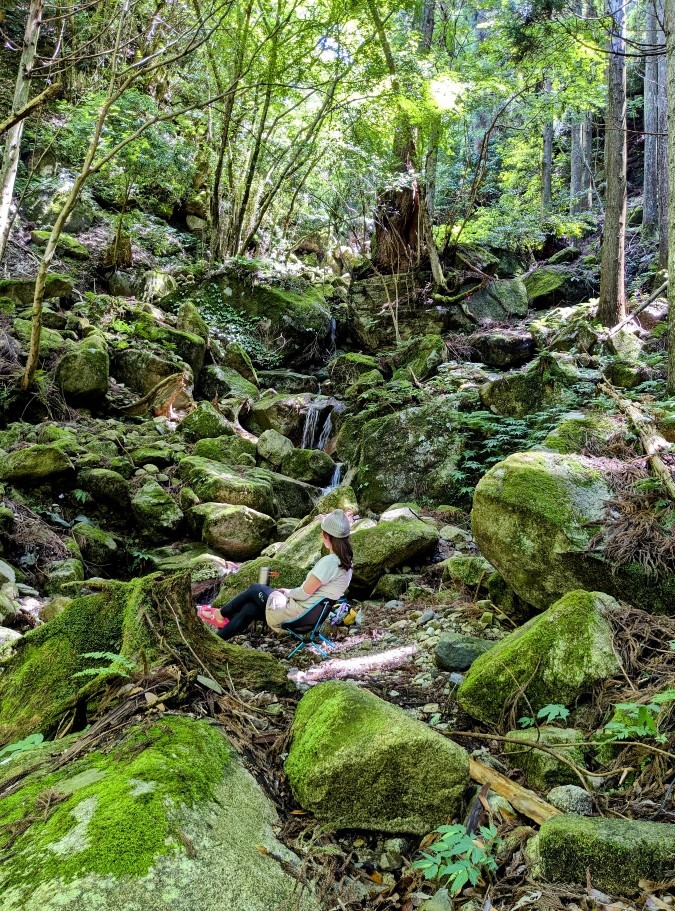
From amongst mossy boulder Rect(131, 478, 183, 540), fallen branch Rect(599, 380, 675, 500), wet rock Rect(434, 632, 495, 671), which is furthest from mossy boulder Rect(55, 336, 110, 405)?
fallen branch Rect(599, 380, 675, 500)

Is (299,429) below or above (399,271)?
below

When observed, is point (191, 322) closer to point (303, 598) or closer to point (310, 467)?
point (310, 467)

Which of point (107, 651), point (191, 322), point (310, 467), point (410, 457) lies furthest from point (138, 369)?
point (107, 651)

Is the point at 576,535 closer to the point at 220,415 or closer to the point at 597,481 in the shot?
the point at 597,481

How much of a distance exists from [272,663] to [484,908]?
5.71 feet

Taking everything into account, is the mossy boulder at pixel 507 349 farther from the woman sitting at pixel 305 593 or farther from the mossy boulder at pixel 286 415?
the woman sitting at pixel 305 593

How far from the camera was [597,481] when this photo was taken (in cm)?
400

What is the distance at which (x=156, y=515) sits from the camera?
27.3 ft

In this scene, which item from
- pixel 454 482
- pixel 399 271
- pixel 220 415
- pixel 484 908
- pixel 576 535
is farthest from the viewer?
pixel 399 271

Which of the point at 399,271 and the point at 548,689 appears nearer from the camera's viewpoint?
the point at 548,689

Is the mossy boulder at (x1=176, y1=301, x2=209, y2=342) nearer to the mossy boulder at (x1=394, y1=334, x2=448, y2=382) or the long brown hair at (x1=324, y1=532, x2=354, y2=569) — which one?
the mossy boulder at (x1=394, y1=334, x2=448, y2=382)

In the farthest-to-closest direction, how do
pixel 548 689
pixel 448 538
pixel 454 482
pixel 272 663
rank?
pixel 454 482 < pixel 448 538 < pixel 272 663 < pixel 548 689

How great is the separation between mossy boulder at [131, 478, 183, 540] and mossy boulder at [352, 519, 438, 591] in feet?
12.0

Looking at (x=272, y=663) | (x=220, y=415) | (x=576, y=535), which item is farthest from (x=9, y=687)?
(x=220, y=415)
